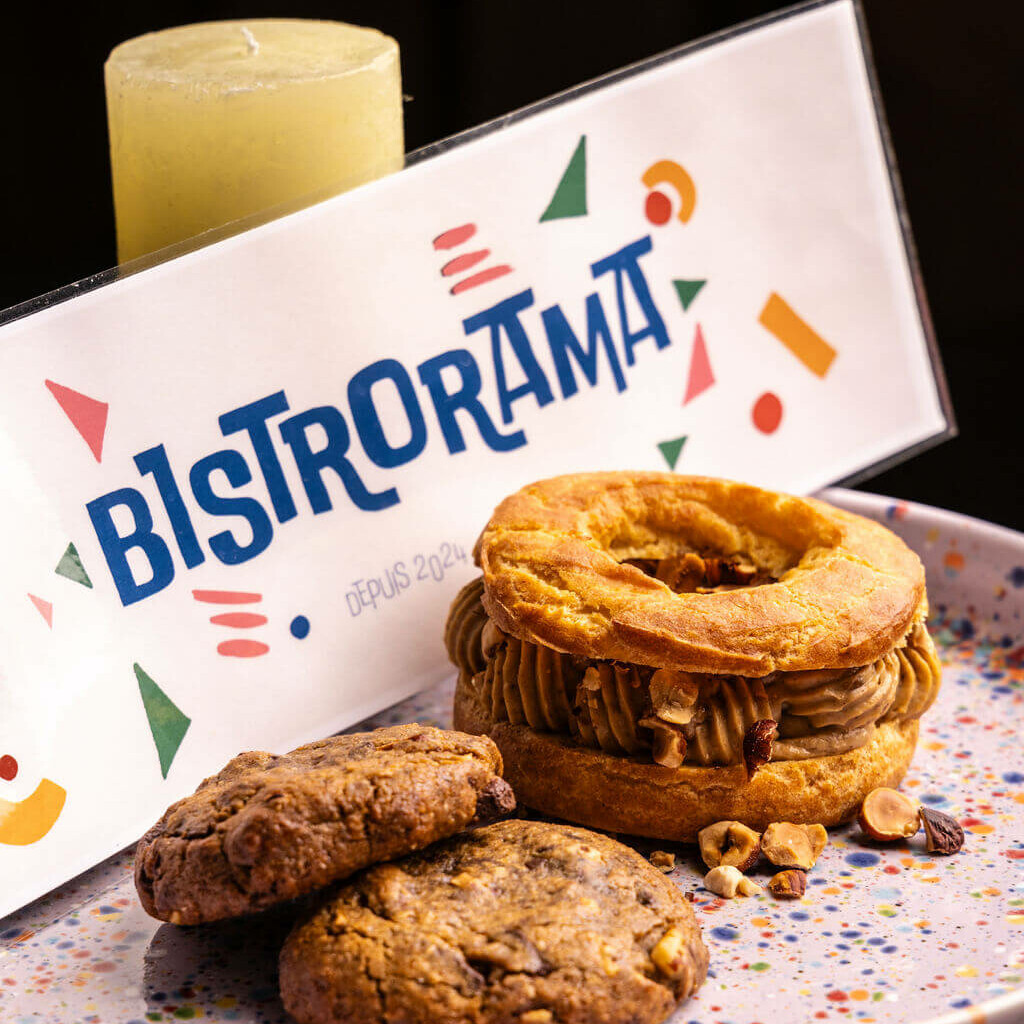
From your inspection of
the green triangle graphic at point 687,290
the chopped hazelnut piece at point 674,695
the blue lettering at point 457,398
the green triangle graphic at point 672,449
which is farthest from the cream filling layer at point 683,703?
the green triangle graphic at point 687,290

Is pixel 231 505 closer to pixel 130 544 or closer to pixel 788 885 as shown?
pixel 130 544

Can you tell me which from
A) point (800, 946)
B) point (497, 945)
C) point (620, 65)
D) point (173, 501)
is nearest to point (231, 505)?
point (173, 501)

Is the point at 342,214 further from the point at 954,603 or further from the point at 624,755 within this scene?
the point at 954,603

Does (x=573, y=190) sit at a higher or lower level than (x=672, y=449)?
higher

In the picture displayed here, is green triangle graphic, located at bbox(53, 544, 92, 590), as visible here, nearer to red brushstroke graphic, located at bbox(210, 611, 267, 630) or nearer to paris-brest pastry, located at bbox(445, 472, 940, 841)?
red brushstroke graphic, located at bbox(210, 611, 267, 630)

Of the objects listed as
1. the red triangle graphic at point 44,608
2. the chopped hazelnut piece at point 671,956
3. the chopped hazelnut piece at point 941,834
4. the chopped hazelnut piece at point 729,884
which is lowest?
the chopped hazelnut piece at point 941,834

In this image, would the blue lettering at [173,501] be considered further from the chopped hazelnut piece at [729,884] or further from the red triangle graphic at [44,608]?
the chopped hazelnut piece at [729,884]
